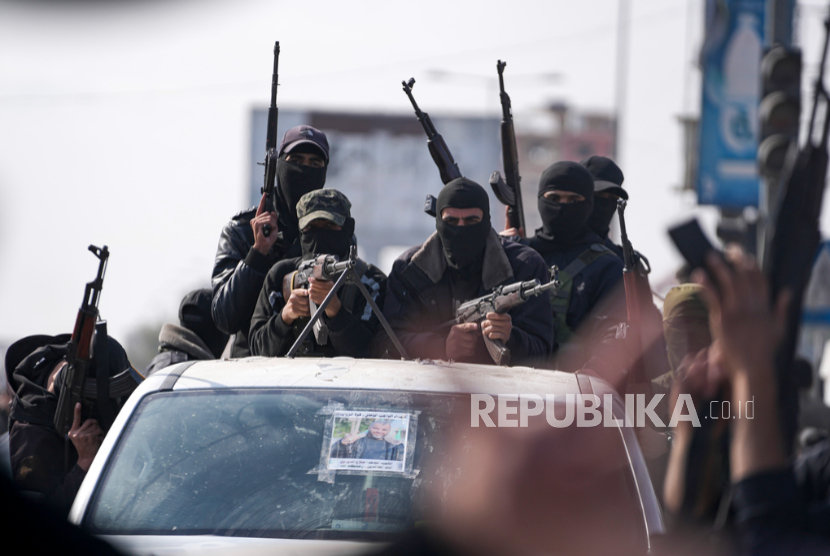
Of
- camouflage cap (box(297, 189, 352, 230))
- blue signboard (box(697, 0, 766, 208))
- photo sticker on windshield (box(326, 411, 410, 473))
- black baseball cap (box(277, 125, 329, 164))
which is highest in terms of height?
blue signboard (box(697, 0, 766, 208))

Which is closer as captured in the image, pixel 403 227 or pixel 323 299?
pixel 323 299

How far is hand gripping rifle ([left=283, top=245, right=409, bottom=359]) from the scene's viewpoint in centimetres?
409

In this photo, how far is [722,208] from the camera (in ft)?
45.1

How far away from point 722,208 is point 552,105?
6665cm

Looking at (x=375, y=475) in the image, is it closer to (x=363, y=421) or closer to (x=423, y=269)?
(x=363, y=421)

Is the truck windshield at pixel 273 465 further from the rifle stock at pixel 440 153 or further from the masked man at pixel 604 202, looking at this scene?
the rifle stock at pixel 440 153

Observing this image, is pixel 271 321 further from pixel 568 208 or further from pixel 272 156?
pixel 568 208

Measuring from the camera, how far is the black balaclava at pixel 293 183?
215 inches

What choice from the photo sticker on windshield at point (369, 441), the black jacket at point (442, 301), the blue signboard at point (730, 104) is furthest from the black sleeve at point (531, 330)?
the blue signboard at point (730, 104)

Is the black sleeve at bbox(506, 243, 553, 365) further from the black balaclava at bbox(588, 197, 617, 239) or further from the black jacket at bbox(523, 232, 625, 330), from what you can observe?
the black balaclava at bbox(588, 197, 617, 239)

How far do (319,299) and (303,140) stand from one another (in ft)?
4.29

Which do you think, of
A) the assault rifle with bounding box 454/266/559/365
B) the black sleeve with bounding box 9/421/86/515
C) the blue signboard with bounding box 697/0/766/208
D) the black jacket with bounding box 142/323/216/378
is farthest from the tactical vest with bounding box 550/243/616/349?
the blue signboard with bounding box 697/0/766/208

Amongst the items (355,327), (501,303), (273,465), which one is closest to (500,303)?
(501,303)

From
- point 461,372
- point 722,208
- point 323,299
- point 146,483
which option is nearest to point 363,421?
point 461,372
